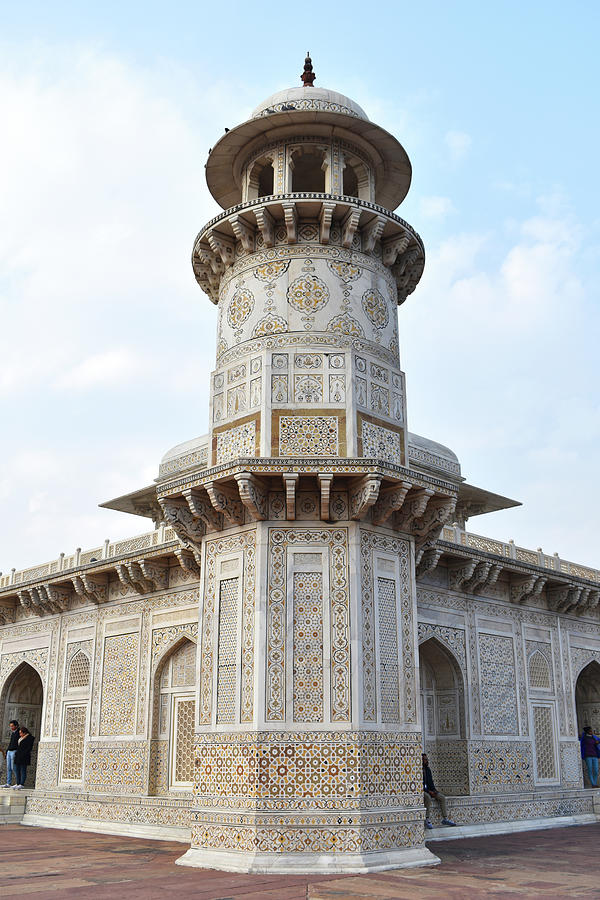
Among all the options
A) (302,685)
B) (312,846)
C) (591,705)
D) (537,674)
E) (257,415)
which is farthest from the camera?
(591,705)

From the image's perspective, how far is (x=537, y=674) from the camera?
60.0 ft

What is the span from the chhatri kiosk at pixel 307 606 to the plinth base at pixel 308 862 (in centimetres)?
3

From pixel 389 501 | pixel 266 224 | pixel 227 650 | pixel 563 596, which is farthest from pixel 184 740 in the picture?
pixel 266 224

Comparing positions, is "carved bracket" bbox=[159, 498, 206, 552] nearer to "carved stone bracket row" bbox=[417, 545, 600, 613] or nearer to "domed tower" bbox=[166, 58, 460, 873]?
"domed tower" bbox=[166, 58, 460, 873]

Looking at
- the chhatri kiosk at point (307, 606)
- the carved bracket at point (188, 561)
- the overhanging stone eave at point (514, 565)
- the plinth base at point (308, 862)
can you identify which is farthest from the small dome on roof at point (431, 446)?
the plinth base at point (308, 862)

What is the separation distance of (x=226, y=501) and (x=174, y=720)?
19.4ft

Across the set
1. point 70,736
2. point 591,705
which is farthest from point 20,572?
point 591,705

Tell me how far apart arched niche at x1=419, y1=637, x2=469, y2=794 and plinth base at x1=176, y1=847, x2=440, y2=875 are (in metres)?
5.01

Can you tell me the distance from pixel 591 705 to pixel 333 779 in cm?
1225

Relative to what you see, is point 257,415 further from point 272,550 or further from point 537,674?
point 537,674

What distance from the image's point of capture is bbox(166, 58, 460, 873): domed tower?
1098cm

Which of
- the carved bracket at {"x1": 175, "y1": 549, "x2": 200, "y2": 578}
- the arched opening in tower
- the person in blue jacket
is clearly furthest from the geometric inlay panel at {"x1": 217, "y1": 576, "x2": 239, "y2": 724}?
the person in blue jacket

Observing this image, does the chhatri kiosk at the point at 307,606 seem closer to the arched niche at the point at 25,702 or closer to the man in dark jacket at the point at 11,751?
the man in dark jacket at the point at 11,751

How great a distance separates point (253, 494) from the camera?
38.7 feet
